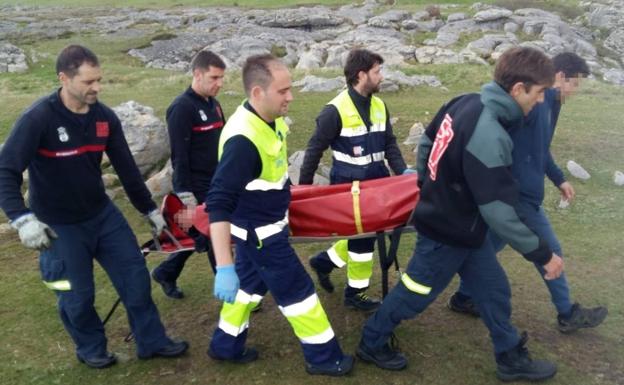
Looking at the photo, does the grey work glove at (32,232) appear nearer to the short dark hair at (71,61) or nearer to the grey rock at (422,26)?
the short dark hair at (71,61)

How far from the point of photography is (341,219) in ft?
16.0

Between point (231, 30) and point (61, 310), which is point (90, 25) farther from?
point (61, 310)

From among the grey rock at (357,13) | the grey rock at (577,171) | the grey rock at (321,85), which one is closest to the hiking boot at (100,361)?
the grey rock at (577,171)

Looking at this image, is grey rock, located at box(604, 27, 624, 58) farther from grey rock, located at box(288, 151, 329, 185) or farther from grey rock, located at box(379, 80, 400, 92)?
grey rock, located at box(288, 151, 329, 185)

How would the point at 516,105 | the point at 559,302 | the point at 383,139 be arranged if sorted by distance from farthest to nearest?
the point at 383,139
the point at 559,302
the point at 516,105

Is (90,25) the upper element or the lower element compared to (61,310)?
lower

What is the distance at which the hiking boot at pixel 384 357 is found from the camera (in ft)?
15.8

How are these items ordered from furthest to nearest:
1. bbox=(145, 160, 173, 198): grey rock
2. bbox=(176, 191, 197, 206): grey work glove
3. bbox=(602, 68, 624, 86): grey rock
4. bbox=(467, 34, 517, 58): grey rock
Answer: bbox=(467, 34, 517, 58): grey rock < bbox=(602, 68, 624, 86): grey rock < bbox=(145, 160, 173, 198): grey rock < bbox=(176, 191, 197, 206): grey work glove

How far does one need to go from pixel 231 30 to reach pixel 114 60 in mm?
13844

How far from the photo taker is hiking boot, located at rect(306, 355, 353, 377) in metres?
4.71

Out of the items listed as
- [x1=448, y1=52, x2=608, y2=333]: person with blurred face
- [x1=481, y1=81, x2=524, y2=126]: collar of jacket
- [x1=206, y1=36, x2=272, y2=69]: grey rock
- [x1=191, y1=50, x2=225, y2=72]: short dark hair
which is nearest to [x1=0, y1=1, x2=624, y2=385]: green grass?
[x1=448, y1=52, x2=608, y2=333]: person with blurred face

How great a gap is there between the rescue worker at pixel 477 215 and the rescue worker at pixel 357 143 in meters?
1.07

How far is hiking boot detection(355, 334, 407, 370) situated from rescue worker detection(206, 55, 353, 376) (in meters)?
0.16

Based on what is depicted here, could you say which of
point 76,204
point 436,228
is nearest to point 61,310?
point 76,204
